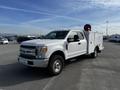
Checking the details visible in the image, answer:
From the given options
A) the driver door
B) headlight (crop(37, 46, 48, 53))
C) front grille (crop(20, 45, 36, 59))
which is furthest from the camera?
the driver door

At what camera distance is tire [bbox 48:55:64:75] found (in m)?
6.68

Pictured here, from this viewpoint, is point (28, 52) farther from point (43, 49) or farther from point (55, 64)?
point (55, 64)

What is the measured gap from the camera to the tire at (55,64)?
6684 millimetres

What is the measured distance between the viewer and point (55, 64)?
693 cm

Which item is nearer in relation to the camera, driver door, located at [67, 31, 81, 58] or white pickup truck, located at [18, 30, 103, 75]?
white pickup truck, located at [18, 30, 103, 75]

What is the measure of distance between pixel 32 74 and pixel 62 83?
187 cm

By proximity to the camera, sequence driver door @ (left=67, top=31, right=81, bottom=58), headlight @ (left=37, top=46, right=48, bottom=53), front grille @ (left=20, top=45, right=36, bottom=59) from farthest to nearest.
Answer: driver door @ (left=67, top=31, right=81, bottom=58) → front grille @ (left=20, top=45, right=36, bottom=59) → headlight @ (left=37, top=46, right=48, bottom=53)

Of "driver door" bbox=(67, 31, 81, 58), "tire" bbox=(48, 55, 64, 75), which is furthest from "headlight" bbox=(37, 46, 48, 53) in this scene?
"driver door" bbox=(67, 31, 81, 58)

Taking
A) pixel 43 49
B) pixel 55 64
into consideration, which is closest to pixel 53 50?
pixel 43 49

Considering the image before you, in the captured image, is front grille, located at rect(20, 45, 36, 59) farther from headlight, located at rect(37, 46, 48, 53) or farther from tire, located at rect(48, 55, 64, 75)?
tire, located at rect(48, 55, 64, 75)

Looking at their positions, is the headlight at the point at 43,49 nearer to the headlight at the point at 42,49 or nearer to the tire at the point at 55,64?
the headlight at the point at 42,49

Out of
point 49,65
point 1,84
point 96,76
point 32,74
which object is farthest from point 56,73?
point 1,84

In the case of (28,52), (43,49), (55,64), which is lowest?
(55,64)

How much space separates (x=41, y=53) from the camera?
6.45 m
